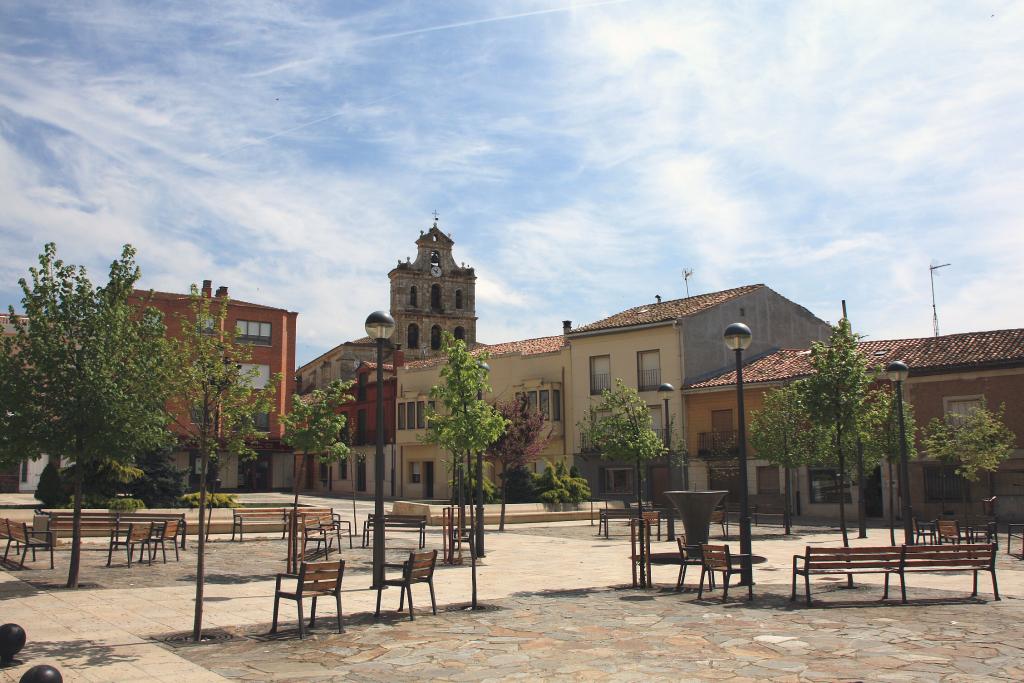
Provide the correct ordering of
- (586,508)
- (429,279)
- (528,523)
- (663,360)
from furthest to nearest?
(429,279)
(663,360)
(586,508)
(528,523)

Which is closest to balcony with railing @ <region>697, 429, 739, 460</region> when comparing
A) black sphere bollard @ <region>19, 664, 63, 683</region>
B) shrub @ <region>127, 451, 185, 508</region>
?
shrub @ <region>127, 451, 185, 508</region>

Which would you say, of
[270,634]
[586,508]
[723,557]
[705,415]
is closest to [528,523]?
[586,508]

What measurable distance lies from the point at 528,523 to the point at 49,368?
737 inches

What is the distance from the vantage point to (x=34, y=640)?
941cm

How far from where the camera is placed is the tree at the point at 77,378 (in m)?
13.3

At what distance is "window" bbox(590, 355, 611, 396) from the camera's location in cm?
4206

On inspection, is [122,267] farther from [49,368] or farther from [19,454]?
[19,454]

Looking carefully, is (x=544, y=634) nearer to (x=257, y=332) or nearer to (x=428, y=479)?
(x=428, y=479)

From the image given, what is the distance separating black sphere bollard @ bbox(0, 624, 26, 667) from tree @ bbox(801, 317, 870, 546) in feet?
52.5

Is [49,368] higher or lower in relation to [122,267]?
lower

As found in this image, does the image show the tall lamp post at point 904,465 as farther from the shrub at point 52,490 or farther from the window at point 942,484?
the shrub at point 52,490

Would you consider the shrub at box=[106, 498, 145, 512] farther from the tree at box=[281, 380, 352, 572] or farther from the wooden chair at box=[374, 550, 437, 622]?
the wooden chair at box=[374, 550, 437, 622]

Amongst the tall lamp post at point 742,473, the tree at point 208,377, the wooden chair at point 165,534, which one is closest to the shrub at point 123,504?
the wooden chair at point 165,534

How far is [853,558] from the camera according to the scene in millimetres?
12117
